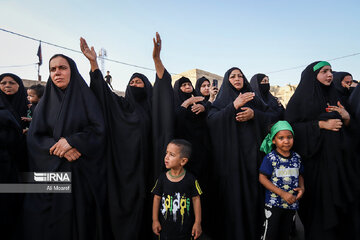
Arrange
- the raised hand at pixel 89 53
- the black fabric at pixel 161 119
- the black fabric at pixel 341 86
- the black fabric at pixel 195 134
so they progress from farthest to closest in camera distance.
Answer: the black fabric at pixel 341 86
the black fabric at pixel 195 134
the black fabric at pixel 161 119
the raised hand at pixel 89 53

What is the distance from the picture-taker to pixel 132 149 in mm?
2143

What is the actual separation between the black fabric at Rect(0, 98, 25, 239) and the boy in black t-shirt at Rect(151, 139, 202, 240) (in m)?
1.41

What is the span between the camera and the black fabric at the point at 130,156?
2055 millimetres

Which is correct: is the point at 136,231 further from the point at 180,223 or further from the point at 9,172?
the point at 9,172

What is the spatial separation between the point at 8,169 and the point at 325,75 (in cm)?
340

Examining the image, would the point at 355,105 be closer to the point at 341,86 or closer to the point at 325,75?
the point at 325,75

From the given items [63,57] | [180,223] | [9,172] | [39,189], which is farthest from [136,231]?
[63,57]

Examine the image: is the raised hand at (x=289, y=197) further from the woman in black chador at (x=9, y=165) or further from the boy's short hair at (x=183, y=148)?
the woman in black chador at (x=9, y=165)

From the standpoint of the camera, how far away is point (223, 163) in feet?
7.51

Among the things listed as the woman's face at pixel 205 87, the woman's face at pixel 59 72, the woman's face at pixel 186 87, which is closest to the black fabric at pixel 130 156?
the woman's face at pixel 59 72

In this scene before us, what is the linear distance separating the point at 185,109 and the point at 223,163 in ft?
2.67

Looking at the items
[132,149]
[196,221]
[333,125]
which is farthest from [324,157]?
[132,149]

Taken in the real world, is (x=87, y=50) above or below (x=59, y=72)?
above

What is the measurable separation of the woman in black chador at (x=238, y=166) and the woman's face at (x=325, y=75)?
2.23 ft
